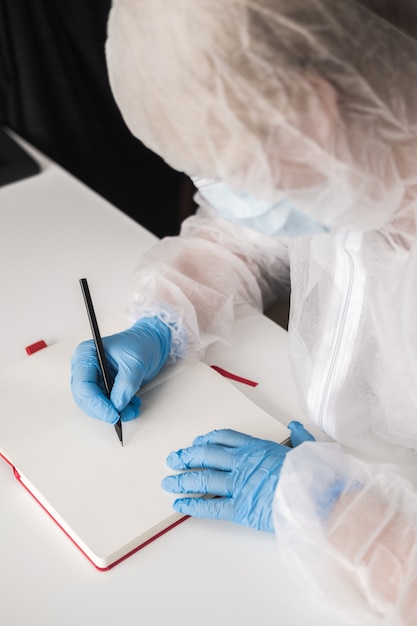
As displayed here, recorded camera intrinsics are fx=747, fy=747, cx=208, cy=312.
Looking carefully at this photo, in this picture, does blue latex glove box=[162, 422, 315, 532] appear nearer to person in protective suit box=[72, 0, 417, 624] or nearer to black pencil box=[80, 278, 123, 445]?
Result: person in protective suit box=[72, 0, 417, 624]

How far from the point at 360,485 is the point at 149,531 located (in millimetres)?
266

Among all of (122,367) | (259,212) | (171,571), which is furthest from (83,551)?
(259,212)

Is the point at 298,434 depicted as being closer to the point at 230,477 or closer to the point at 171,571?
the point at 230,477

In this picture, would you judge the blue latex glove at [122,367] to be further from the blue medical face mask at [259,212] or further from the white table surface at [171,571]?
the blue medical face mask at [259,212]

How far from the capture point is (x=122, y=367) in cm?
112

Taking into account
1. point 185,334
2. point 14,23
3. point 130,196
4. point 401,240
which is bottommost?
point 130,196

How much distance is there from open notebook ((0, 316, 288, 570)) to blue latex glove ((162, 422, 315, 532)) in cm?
3

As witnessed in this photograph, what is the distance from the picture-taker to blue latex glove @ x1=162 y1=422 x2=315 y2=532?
0.93 m

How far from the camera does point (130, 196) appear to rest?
6.95 ft

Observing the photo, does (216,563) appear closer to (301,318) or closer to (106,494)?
(106,494)

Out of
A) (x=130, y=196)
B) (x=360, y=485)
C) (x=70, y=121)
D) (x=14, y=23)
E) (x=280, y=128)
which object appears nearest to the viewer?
(x=280, y=128)

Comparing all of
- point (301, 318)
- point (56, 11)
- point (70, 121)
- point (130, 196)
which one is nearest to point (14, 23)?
point (56, 11)

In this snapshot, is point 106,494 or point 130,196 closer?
point 106,494

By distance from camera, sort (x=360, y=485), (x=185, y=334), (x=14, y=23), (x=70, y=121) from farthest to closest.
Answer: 1. (x=70, y=121)
2. (x=14, y=23)
3. (x=185, y=334)
4. (x=360, y=485)
